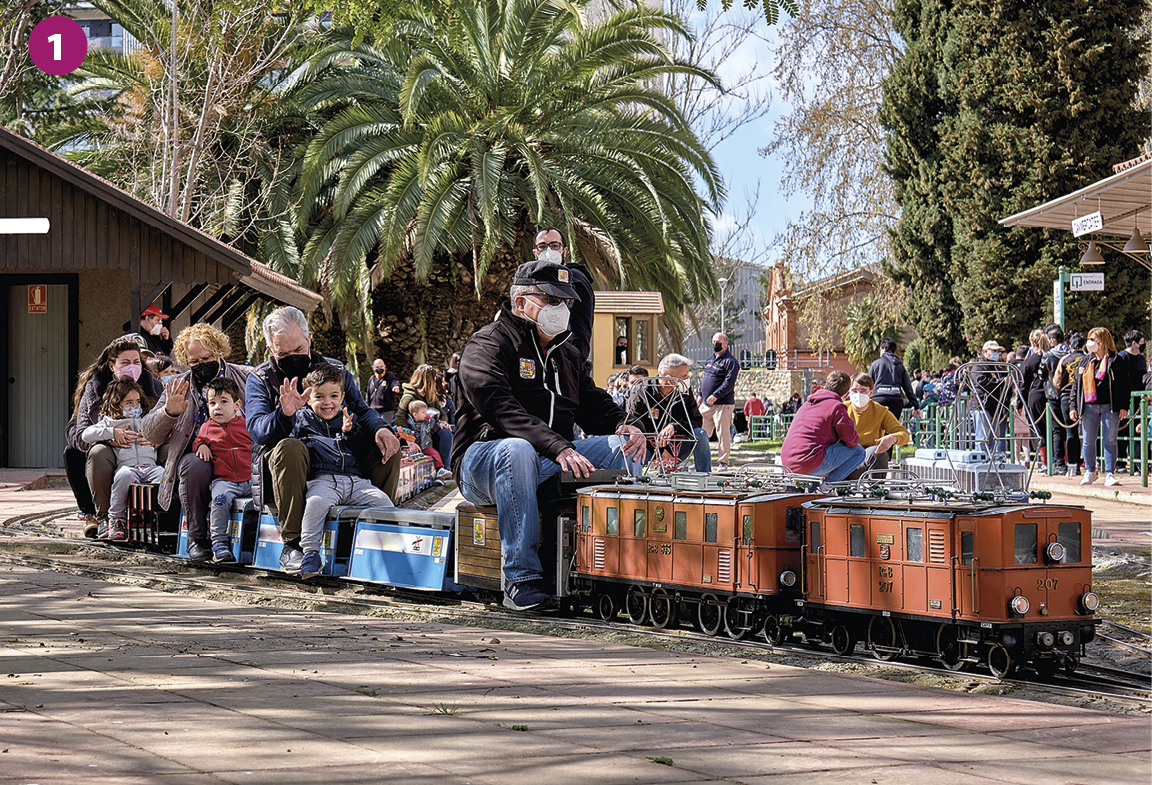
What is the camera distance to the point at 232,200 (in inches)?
1129

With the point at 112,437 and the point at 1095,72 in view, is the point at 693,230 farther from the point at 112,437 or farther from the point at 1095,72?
the point at 112,437

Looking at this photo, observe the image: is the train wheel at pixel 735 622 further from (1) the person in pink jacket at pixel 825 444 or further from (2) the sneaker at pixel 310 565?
(1) the person in pink jacket at pixel 825 444

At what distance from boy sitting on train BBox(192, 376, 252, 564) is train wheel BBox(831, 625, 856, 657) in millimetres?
5304

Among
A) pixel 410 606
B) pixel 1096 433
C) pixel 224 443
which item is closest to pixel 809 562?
pixel 410 606

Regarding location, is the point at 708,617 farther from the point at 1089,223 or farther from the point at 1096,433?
the point at 1089,223

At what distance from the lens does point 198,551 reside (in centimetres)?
1030

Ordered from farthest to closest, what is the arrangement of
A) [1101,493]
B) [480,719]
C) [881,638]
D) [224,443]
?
[1101,493] < [224,443] < [881,638] < [480,719]

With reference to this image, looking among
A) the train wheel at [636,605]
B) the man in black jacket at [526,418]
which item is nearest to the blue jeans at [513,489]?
the man in black jacket at [526,418]

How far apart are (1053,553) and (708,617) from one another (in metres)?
1.93

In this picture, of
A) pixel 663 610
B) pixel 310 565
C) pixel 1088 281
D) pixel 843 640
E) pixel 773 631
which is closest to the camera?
pixel 843 640

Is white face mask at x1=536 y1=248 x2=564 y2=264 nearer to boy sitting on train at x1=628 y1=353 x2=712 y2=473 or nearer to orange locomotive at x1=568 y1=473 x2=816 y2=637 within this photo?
boy sitting on train at x1=628 y1=353 x2=712 y2=473

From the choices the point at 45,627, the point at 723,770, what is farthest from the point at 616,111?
the point at 723,770

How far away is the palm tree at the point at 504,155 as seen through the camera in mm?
24828

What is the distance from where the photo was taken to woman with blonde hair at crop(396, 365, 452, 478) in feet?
64.3
